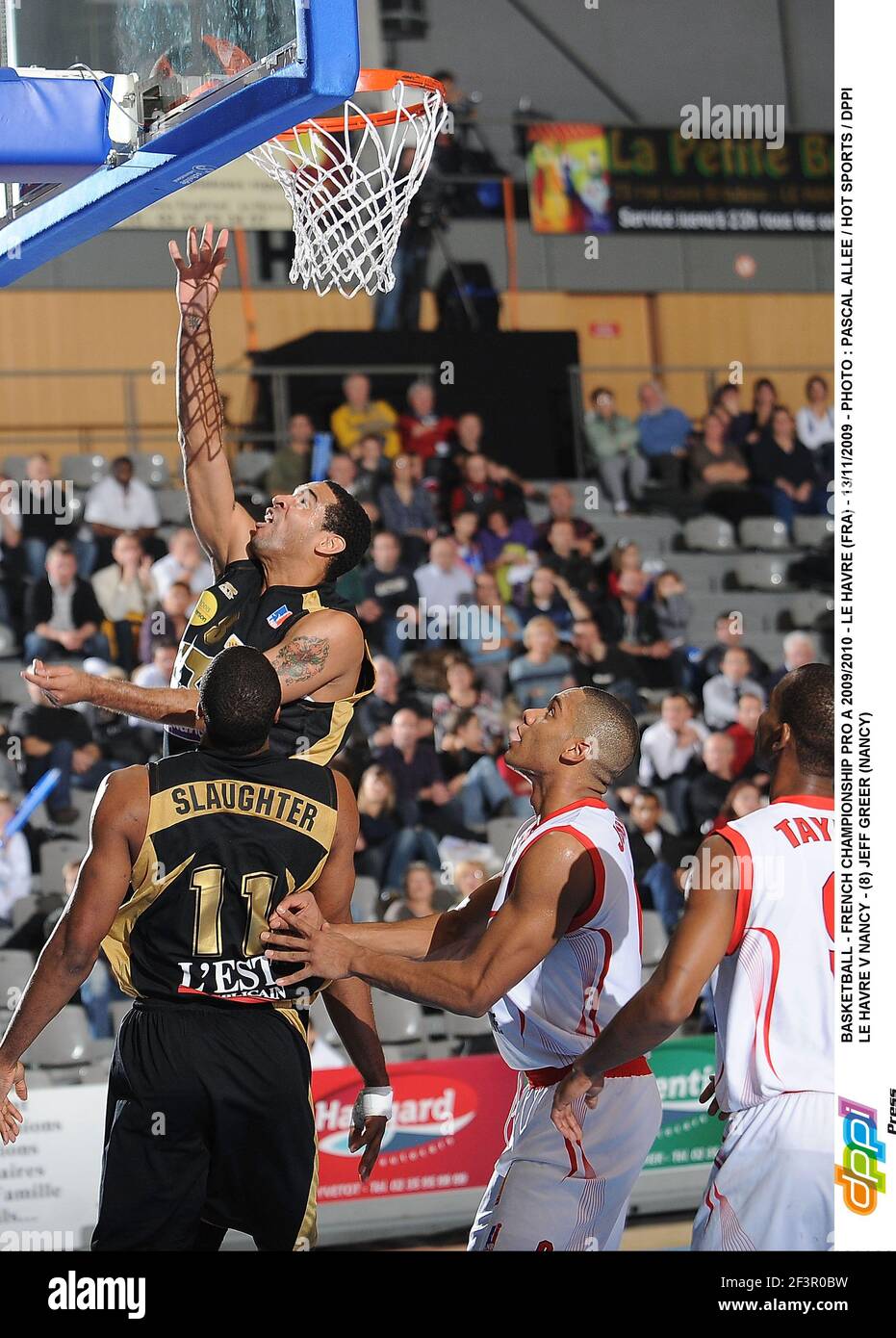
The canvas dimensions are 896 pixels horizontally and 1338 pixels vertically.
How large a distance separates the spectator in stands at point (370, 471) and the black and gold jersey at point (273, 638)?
18.4 feet

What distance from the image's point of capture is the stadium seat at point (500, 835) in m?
8.05

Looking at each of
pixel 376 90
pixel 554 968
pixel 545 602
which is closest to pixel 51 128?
pixel 376 90

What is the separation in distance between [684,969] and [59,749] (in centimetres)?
527

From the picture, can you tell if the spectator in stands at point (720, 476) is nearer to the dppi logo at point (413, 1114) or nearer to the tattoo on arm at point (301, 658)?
the dppi logo at point (413, 1114)

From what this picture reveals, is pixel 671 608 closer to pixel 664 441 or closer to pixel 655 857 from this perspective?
pixel 664 441

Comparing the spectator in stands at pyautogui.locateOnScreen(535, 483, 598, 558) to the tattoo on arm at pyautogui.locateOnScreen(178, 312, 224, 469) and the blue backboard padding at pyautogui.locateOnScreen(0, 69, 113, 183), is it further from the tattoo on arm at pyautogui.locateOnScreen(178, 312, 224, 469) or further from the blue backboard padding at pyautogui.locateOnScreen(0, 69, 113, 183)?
the blue backboard padding at pyautogui.locateOnScreen(0, 69, 113, 183)

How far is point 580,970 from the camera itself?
3.78 metres

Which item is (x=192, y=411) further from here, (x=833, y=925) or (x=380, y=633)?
(x=380, y=633)

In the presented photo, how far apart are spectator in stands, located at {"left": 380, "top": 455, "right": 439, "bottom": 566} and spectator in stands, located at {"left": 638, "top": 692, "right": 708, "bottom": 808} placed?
5.63ft

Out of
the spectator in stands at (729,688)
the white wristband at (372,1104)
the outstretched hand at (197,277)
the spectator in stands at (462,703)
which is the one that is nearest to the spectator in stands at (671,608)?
the spectator in stands at (729,688)

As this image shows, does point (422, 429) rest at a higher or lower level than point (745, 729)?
higher

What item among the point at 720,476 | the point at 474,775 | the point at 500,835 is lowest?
the point at 500,835
